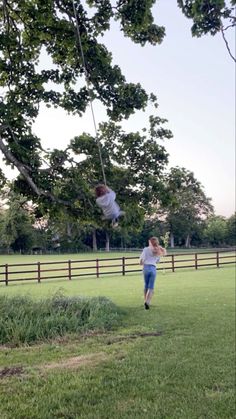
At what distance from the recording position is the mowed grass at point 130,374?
192 inches

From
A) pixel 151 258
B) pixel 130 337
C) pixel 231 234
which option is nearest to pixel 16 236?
pixel 231 234

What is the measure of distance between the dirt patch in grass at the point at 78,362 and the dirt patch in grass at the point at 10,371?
33 centimetres

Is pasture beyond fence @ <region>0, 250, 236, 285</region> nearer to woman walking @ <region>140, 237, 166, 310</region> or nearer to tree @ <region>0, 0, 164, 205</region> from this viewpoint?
woman walking @ <region>140, 237, 166, 310</region>

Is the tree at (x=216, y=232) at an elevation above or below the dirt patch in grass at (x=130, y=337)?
above

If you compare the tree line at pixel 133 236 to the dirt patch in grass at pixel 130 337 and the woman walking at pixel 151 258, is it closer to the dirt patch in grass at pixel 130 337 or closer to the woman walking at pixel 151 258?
the woman walking at pixel 151 258

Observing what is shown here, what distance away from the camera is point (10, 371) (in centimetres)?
644

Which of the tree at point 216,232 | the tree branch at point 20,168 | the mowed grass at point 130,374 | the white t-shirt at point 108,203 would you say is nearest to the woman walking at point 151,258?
the mowed grass at point 130,374

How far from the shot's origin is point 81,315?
10.2 meters

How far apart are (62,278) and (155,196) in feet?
58.2

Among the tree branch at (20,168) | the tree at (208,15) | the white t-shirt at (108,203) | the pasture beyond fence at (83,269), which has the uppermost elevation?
the tree at (208,15)

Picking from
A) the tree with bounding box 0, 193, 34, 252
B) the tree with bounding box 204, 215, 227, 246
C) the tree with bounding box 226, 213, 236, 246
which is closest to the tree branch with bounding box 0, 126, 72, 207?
the tree with bounding box 0, 193, 34, 252

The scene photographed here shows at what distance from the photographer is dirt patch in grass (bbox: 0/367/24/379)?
624 cm

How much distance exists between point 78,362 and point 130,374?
108 centimetres

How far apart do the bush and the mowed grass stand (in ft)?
1.66
